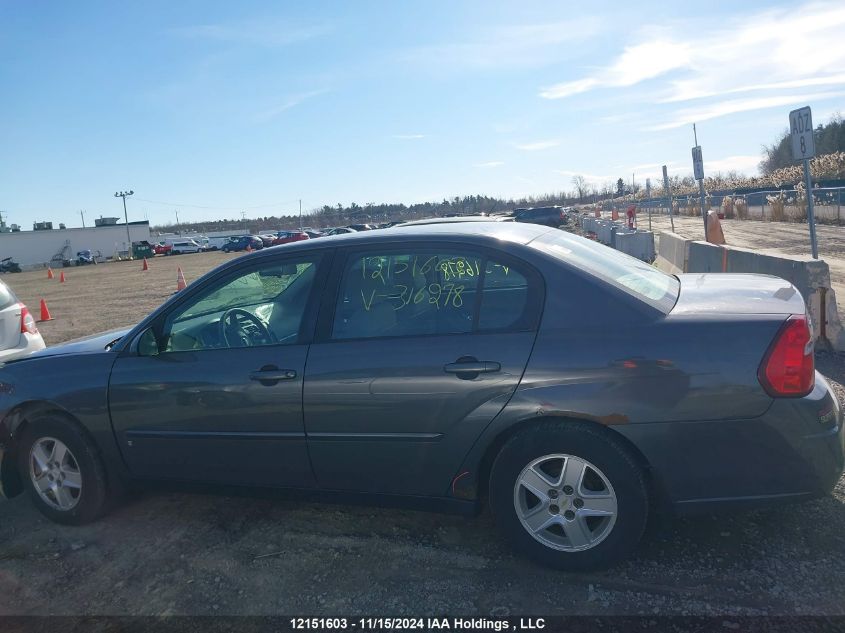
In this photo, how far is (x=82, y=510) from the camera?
4156 millimetres

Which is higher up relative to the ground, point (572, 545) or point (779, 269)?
point (779, 269)

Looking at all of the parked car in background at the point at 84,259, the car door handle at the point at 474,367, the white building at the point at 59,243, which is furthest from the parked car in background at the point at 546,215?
the white building at the point at 59,243

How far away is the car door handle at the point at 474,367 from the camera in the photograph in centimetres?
323

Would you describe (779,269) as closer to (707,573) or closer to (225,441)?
(707,573)

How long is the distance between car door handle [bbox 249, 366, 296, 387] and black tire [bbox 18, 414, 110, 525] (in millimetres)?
1291

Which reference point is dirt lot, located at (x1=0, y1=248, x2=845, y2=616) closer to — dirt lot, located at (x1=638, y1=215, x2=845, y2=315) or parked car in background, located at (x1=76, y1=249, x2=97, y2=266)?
dirt lot, located at (x1=638, y1=215, x2=845, y2=315)

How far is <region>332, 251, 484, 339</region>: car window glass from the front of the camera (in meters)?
3.47

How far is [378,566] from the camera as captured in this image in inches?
137

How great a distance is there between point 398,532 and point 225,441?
110 cm

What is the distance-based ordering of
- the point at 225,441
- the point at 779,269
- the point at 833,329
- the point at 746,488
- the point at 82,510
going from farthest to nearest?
the point at 779,269
the point at 833,329
the point at 82,510
the point at 225,441
the point at 746,488

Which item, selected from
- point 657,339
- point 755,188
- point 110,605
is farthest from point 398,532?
point 755,188

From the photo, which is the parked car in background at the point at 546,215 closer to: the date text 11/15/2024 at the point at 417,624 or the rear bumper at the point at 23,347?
the rear bumper at the point at 23,347

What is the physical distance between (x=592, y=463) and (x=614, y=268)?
1102 mm

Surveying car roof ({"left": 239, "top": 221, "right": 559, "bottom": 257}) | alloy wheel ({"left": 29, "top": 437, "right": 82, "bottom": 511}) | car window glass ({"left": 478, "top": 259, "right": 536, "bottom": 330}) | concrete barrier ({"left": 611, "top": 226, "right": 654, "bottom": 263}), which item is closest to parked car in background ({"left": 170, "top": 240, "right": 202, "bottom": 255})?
concrete barrier ({"left": 611, "top": 226, "right": 654, "bottom": 263})
